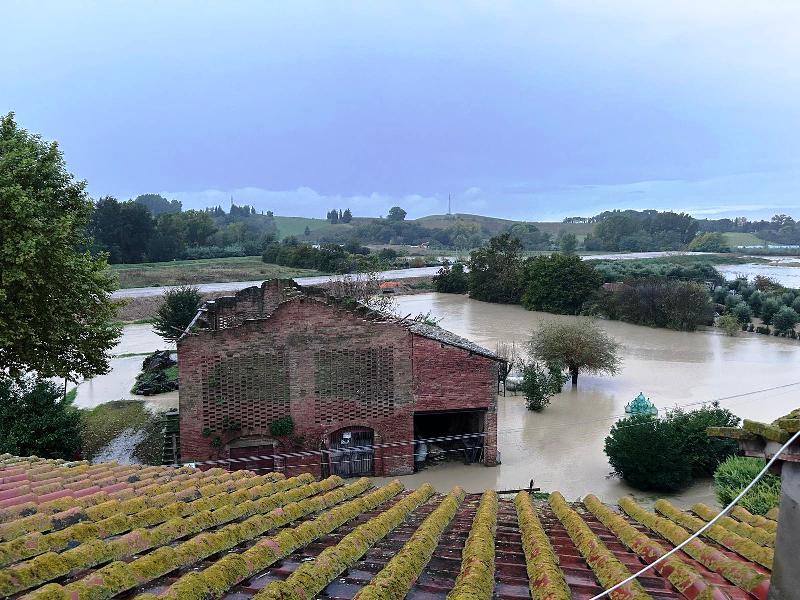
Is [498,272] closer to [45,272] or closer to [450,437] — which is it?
[450,437]

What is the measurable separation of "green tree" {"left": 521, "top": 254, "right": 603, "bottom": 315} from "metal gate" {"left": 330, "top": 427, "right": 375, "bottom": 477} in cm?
4308

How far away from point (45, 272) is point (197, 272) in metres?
63.1

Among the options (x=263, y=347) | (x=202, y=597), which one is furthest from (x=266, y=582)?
(x=263, y=347)

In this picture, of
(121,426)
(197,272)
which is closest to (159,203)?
(197,272)

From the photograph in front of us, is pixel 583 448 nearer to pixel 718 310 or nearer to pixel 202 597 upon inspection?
pixel 202 597

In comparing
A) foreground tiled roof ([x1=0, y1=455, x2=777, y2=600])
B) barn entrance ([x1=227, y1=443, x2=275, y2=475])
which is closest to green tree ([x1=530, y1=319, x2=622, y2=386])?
barn entrance ([x1=227, y1=443, x2=275, y2=475])

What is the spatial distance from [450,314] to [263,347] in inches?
Result: 1690

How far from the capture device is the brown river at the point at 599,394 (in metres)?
17.1

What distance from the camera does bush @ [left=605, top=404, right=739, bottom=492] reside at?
15984mm

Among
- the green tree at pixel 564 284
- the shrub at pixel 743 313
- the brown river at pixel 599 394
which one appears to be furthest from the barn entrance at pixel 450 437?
the green tree at pixel 564 284

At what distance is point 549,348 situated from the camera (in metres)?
28.7

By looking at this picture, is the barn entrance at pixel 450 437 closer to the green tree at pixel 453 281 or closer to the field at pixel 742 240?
the green tree at pixel 453 281

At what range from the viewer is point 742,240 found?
166 metres

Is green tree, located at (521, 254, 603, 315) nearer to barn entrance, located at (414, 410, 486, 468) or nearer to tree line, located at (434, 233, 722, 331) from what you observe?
tree line, located at (434, 233, 722, 331)
